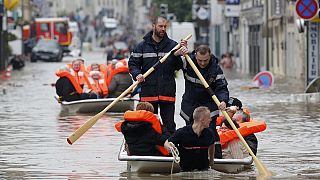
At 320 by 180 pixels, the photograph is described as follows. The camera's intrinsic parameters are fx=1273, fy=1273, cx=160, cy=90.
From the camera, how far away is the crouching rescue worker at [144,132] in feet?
50.5

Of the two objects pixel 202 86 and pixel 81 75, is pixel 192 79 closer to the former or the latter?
pixel 202 86

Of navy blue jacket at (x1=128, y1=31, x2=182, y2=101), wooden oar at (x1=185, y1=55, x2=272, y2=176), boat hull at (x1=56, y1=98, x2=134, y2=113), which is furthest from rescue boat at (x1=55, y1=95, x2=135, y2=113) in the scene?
wooden oar at (x1=185, y1=55, x2=272, y2=176)

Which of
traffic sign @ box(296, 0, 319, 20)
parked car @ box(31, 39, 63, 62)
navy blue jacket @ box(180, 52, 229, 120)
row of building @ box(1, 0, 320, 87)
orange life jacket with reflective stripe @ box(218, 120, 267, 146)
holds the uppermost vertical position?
traffic sign @ box(296, 0, 319, 20)

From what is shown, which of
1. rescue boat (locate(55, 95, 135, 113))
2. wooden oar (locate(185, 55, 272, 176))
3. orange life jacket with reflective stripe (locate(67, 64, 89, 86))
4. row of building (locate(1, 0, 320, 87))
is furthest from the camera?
row of building (locate(1, 0, 320, 87))

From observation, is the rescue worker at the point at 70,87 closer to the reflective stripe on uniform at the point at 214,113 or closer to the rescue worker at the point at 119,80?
the rescue worker at the point at 119,80

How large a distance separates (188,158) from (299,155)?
3453mm

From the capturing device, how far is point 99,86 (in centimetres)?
2998

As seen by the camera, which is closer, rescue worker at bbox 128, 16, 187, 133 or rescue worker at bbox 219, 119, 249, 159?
rescue worker at bbox 219, 119, 249, 159

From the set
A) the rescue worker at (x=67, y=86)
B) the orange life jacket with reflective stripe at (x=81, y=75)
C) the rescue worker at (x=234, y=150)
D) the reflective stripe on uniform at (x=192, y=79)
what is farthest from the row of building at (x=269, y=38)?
the reflective stripe on uniform at (x=192, y=79)

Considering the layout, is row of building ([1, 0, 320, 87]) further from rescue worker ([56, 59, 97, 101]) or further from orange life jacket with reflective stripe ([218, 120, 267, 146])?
orange life jacket with reflective stripe ([218, 120, 267, 146])

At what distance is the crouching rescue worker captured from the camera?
15406 mm

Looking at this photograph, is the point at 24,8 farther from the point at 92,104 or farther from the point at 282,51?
the point at 92,104

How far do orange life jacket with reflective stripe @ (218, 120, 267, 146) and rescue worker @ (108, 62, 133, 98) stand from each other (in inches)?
482

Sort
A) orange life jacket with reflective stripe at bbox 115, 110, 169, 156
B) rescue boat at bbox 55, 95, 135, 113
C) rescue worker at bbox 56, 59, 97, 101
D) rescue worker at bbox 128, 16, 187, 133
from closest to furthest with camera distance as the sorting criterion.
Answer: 1. orange life jacket with reflective stripe at bbox 115, 110, 169, 156
2. rescue worker at bbox 128, 16, 187, 133
3. rescue boat at bbox 55, 95, 135, 113
4. rescue worker at bbox 56, 59, 97, 101
